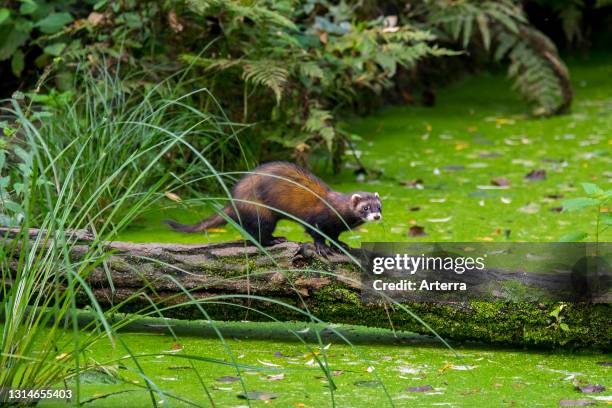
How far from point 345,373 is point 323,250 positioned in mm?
675

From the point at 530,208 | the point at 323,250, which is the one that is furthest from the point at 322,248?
the point at 530,208

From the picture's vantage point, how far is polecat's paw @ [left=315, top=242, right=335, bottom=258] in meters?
4.01

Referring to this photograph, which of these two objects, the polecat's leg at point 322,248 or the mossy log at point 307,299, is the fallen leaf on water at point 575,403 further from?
the polecat's leg at point 322,248

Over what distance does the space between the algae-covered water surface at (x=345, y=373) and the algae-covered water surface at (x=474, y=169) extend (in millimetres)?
804

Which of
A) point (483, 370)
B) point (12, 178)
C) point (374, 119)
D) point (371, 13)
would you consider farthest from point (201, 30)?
point (483, 370)

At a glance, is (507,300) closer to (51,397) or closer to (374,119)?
(51,397)

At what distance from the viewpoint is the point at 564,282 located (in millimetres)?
3797

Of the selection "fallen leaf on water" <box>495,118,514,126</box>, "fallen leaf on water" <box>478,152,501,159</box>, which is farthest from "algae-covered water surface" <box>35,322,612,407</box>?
"fallen leaf on water" <box>495,118,514,126</box>

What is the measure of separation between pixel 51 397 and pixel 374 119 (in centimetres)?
570

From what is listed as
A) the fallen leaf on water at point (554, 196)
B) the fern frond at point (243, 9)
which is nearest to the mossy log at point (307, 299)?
the fern frond at point (243, 9)

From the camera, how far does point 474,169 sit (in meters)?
6.78

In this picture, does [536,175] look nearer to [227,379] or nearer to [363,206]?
[363,206]

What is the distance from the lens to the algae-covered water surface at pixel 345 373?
3191 mm

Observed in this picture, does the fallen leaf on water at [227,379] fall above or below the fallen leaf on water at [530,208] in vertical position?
below
